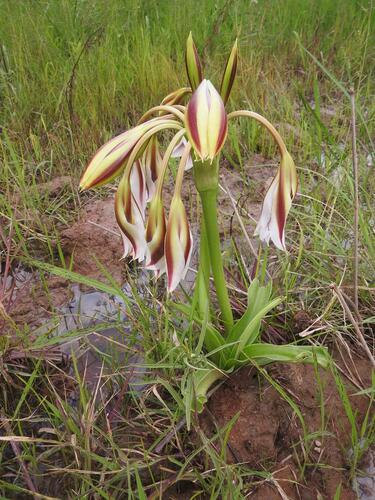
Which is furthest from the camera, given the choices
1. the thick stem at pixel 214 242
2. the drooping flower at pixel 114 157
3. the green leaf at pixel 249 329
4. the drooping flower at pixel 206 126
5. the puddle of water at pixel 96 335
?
the puddle of water at pixel 96 335

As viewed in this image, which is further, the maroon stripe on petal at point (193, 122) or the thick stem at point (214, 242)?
the thick stem at point (214, 242)

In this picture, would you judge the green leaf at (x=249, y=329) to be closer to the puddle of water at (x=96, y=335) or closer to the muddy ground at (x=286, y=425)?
the muddy ground at (x=286, y=425)

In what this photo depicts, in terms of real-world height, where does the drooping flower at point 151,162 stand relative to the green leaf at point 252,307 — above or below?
above

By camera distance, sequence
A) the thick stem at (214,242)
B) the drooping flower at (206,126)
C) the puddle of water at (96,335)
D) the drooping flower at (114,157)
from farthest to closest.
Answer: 1. the puddle of water at (96,335)
2. the thick stem at (214,242)
3. the drooping flower at (114,157)
4. the drooping flower at (206,126)

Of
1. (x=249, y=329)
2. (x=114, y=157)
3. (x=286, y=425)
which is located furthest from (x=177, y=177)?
(x=286, y=425)

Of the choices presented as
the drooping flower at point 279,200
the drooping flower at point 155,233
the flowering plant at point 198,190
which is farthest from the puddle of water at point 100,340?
the drooping flower at point 279,200

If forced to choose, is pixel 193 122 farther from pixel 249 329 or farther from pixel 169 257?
pixel 249 329
